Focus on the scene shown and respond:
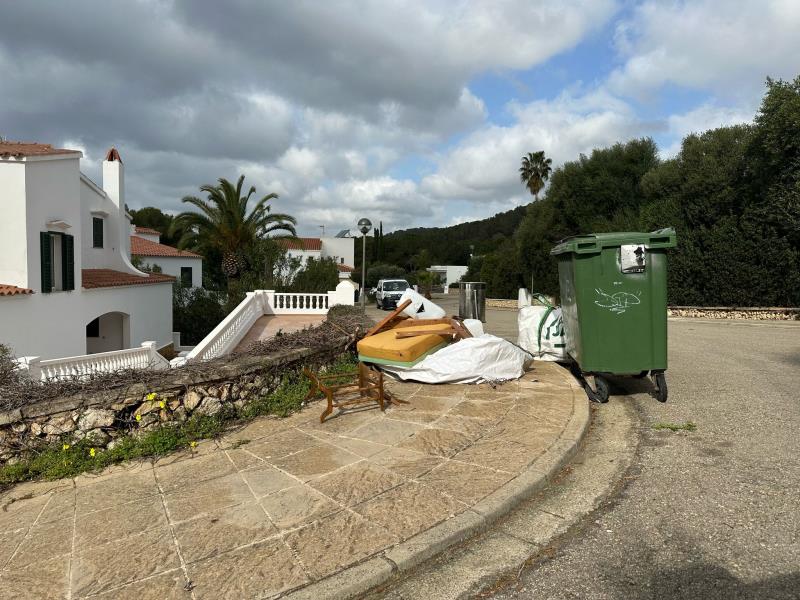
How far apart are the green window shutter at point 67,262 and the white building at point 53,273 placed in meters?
0.03

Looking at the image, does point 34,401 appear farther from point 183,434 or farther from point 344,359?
point 344,359

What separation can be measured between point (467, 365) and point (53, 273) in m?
11.3

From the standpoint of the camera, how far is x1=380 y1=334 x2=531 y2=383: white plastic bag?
21.8ft

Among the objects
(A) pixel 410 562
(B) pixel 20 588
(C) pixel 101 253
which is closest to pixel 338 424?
(A) pixel 410 562

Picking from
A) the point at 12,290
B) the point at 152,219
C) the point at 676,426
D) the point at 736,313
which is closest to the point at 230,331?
the point at 12,290

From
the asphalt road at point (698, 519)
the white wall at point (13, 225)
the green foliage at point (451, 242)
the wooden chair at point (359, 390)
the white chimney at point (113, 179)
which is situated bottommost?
the asphalt road at point (698, 519)

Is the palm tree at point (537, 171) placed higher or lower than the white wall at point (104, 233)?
higher

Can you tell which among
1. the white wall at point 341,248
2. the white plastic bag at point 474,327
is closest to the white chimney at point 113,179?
the white plastic bag at point 474,327

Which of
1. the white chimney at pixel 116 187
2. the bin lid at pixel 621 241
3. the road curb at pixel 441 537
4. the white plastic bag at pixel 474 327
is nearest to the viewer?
the road curb at pixel 441 537

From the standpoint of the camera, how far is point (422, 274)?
58.7 meters

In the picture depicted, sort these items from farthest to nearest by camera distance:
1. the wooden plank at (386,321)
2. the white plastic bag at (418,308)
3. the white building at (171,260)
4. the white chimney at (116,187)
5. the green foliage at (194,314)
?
the white building at (171,260) → the green foliage at (194,314) → the white chimney at (116,187) → the white plastic bag at (418,308) → the wooden plank at (386,321)

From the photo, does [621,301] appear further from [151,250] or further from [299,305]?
[151,250]

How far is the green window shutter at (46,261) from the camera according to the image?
1214cm

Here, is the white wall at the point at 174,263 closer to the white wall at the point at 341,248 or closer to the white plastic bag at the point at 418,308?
the white plastic bag at the point at 418,308
